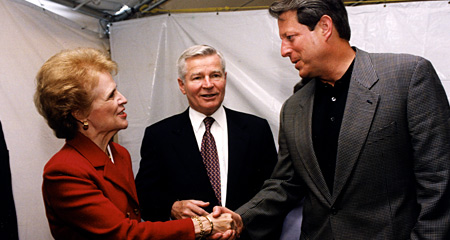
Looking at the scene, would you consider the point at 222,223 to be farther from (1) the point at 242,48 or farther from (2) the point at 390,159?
(1) the point at 242,48

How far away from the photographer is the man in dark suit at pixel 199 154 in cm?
185

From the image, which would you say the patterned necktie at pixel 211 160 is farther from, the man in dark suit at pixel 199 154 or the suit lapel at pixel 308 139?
the suit lapel at pixel 308 139

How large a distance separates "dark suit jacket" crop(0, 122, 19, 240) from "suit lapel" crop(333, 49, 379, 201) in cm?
132

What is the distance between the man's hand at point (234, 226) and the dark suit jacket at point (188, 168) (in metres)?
0.14

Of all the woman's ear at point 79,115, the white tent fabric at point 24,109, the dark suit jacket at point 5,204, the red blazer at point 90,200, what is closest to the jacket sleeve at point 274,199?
the red blazer at point 90,200

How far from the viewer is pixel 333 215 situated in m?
1.45

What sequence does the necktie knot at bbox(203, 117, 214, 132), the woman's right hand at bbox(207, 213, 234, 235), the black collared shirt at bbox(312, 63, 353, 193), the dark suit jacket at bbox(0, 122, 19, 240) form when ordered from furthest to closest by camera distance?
the necktie knot at bbox(203, 117, 214, 132), the woman's right hand at bbox(207, 213, 234, 235), the black collared shirt at bbox(312, 63, 353, 193), the dark suit jacket at bbox(0, 122, 19, 240)

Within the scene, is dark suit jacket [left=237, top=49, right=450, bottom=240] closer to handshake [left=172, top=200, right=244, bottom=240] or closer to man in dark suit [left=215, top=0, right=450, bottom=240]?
man in dark suit [left=215, top=0, right=450, bottom=240]

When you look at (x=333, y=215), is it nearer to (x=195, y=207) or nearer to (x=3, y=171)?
(x=195, y=207)

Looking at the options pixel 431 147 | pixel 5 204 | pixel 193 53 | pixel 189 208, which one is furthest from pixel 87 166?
pixel 431 147

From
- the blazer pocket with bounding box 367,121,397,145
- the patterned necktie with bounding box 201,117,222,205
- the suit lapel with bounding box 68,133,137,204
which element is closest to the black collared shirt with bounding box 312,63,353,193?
the blazer pocket with bounding box 367,121,397,145

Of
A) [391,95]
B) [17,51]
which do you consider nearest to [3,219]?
[17,51]

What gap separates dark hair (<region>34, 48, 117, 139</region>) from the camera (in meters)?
1.39

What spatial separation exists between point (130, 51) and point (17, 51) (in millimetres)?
855
